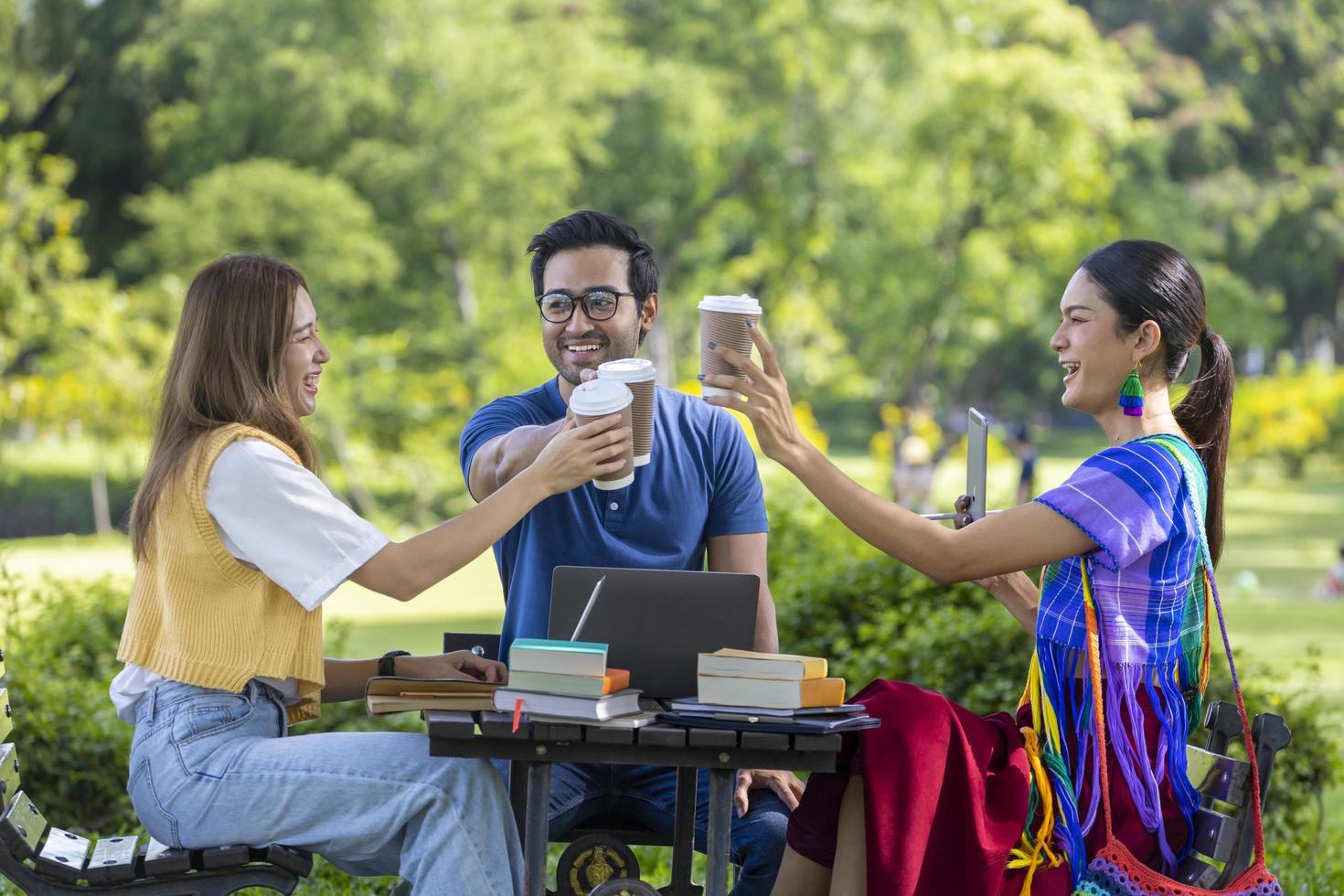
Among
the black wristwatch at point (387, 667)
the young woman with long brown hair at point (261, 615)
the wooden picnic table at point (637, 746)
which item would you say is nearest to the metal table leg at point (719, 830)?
the wooden picnic table at point (637, 746)

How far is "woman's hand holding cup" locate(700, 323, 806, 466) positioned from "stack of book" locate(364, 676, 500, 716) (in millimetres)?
620

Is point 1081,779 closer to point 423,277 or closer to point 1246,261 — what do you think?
point 423,277

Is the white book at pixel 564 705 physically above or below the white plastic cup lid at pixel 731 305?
below

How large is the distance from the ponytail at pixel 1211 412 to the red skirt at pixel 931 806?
65 centimetres

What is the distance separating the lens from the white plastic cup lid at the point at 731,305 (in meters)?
2.49

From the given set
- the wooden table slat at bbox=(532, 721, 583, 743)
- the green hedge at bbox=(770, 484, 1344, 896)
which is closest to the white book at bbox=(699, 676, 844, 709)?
the wooden table slat at bbox=(532, 721, 583, 743)

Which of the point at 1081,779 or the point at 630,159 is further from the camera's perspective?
the point at 630,159

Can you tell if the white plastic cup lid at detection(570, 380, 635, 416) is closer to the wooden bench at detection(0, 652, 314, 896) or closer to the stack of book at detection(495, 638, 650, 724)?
the stack of book at detection(495, 638, 650, 724)

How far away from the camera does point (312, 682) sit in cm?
269

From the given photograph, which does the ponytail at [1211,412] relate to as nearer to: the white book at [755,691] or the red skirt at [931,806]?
the red skirt at [931,806]

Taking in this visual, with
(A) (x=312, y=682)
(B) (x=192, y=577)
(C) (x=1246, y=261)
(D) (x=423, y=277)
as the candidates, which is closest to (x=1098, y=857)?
(A) (x=312, y=682)

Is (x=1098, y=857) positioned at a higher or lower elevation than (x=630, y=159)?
lower

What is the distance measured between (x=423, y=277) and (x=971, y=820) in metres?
21.1

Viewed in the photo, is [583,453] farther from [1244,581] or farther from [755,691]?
[1244,581]
